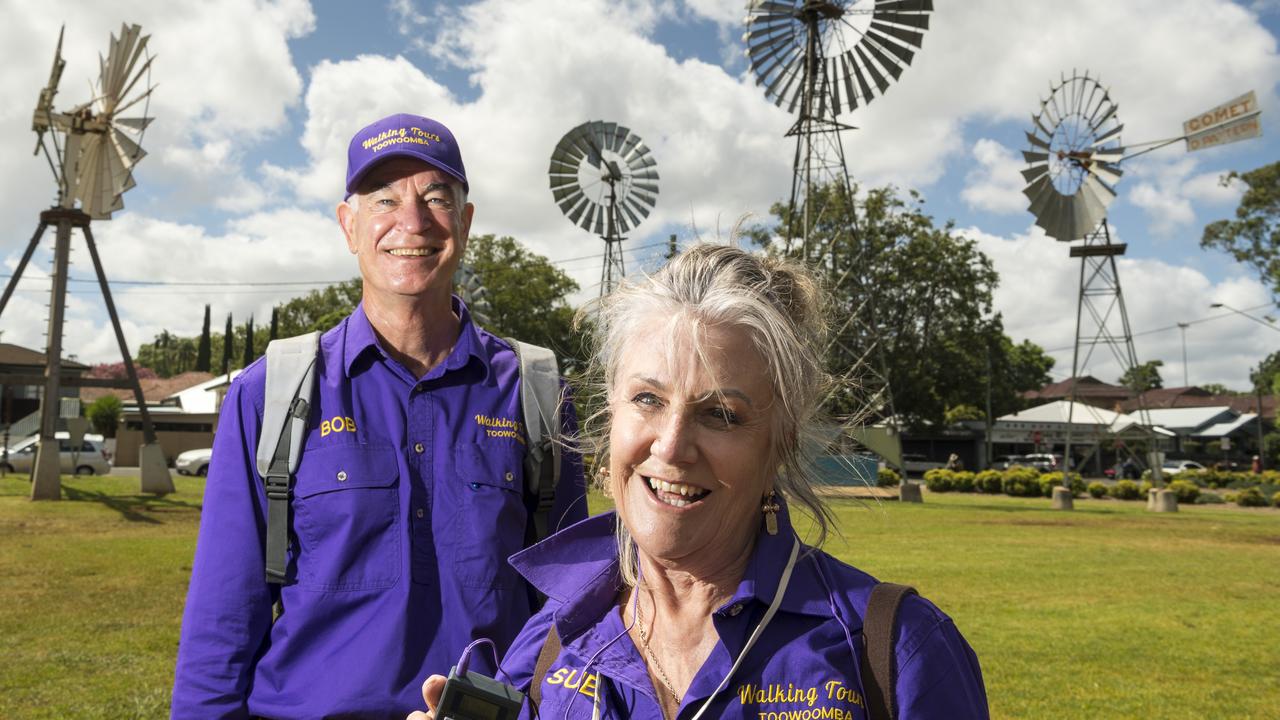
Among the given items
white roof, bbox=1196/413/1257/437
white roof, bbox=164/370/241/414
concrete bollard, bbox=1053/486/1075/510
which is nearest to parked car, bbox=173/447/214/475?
white roof, bbox=164/370/241/414

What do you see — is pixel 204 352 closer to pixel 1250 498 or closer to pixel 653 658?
pixel 1250 498

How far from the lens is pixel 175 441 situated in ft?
171

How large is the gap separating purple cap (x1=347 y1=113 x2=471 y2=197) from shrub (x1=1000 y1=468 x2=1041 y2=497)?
112 feet

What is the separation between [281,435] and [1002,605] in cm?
1011

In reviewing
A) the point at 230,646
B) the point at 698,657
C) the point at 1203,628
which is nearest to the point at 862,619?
the point at 698,657

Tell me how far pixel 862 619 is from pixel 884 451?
30.6 meters

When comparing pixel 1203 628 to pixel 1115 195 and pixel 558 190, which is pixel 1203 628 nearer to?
pixel 1115 195

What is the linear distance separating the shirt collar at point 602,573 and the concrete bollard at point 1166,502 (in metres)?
29.8

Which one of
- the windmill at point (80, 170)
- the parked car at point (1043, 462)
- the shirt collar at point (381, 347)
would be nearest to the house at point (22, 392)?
the windmill at point (80, 170)

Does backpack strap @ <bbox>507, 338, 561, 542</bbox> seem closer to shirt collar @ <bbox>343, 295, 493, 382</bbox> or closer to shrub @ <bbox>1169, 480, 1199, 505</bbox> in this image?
shirt collar @ <bbox>343, 295, 493, 382</bbox>

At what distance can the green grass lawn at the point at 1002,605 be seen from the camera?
24.1 feet

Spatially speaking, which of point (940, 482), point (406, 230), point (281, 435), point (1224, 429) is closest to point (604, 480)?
point (281, 435)

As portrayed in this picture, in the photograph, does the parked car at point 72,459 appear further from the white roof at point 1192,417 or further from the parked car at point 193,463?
the white roof at point 1192,417

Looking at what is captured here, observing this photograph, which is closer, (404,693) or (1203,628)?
(404,693)
